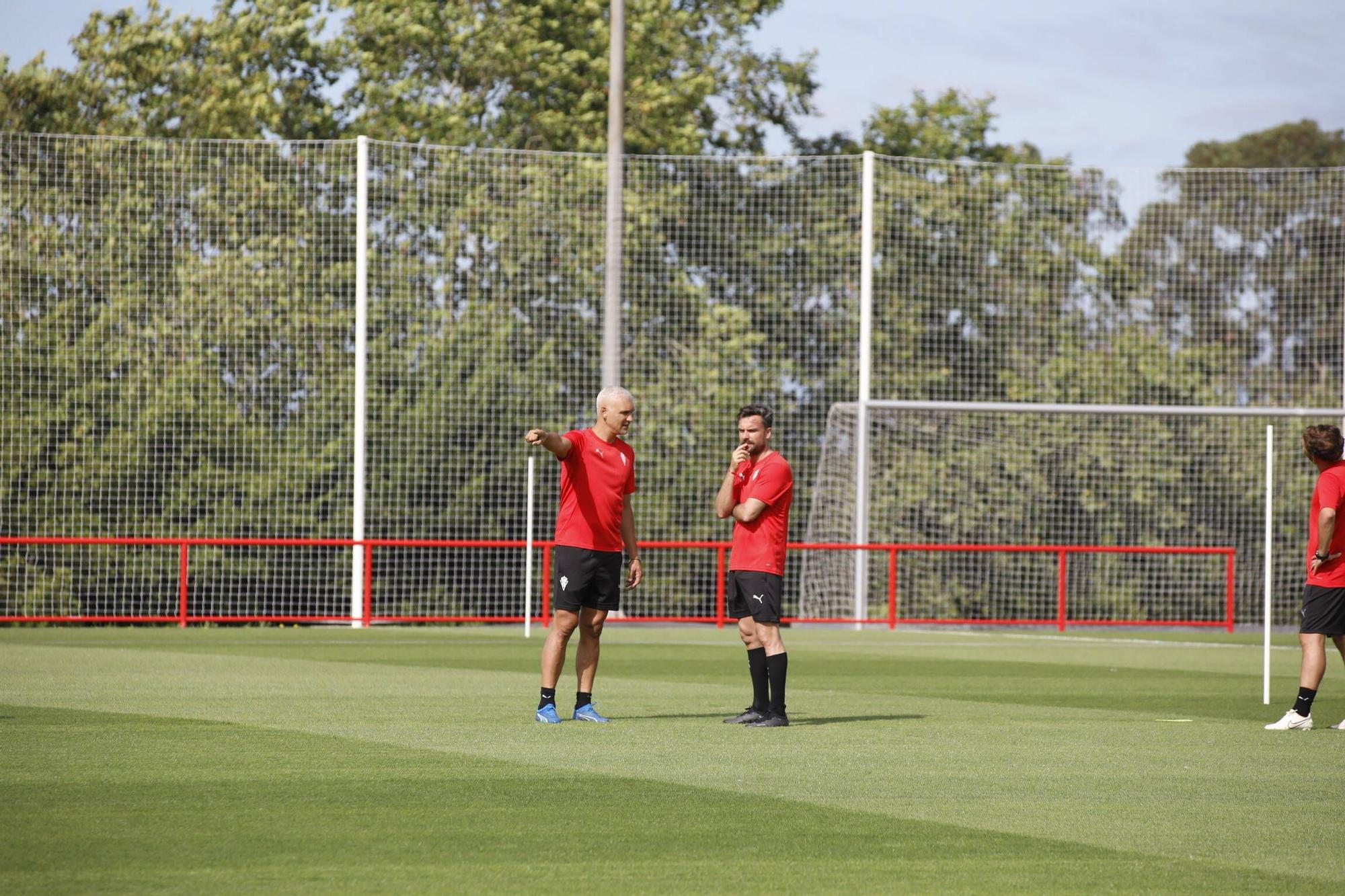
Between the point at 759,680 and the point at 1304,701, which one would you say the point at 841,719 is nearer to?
the point at 759,680

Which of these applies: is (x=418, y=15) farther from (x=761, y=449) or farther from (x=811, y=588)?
(x=761, y=449)

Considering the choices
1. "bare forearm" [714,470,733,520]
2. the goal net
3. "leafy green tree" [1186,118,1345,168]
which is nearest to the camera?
"bare forearm" [714,470,733,520]

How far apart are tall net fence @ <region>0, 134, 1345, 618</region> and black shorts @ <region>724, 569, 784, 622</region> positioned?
12.4 m

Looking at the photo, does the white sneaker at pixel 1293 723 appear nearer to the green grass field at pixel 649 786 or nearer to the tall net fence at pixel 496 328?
the green grass field at pixel 649 786

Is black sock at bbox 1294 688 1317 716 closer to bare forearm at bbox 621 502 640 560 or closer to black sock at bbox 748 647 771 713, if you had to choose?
black sock at bbox 748 647 771 713

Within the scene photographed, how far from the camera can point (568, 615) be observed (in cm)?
1038

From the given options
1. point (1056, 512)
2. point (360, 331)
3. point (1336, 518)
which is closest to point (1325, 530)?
point (1336, 518)

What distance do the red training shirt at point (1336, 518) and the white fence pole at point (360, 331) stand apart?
13883mm

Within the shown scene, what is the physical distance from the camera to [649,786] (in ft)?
26.1

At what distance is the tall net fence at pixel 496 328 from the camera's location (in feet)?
75.0

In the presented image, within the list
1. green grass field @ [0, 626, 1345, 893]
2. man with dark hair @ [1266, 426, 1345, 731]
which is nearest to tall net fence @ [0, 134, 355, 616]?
green grass field @ [0, 626, 1345, 893]

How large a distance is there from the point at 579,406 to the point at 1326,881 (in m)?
19.1

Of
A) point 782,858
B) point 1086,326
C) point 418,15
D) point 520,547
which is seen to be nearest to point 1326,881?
point 782,858

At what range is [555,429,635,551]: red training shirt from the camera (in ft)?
34.0
